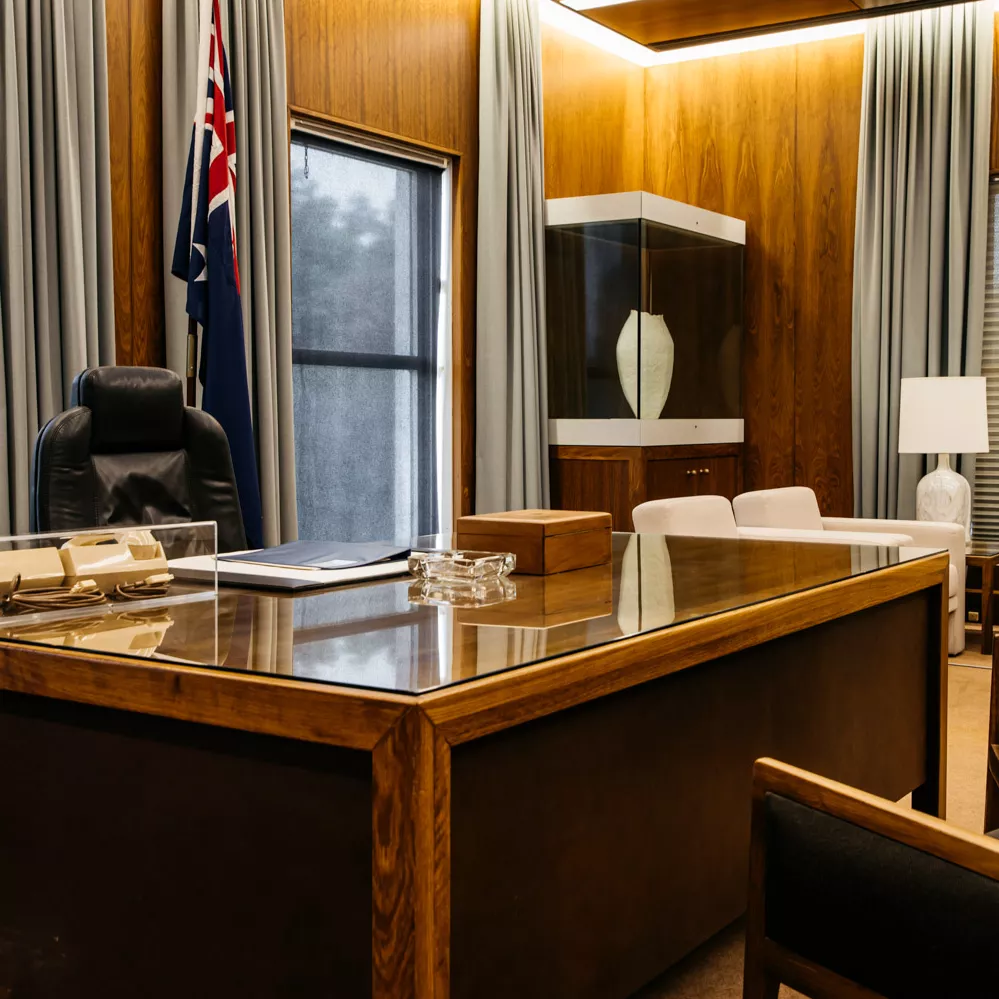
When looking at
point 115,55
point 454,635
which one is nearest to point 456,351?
point 115,55

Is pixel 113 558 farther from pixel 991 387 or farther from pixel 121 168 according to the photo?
pixel 991 387

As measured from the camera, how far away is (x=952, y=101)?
591 cm

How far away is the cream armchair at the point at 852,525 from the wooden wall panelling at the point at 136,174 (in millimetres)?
2346

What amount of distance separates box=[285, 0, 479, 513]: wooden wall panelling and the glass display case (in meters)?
0.48

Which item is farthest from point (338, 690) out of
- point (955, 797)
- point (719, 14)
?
point (719, 14)

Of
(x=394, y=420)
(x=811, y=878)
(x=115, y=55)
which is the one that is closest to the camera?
(x=811, y=878)

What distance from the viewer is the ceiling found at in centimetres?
531

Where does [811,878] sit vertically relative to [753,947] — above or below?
above

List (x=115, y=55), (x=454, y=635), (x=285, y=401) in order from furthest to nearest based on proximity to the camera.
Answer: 1. (x=285, y=401)
2. (x=115, y=55)
3. (x=454, y=635)

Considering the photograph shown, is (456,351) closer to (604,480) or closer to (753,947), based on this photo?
(604,480)

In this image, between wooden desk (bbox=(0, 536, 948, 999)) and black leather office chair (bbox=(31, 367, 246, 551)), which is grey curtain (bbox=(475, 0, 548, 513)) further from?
wooden desk (bbox=(0, 536, 948, 999))

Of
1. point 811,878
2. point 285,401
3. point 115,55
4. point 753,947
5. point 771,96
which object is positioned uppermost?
point 771,96

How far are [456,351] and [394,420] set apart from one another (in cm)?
48

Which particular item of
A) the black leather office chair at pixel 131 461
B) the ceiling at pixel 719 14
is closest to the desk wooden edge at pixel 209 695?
the black leather office chair at pixel 131 461
